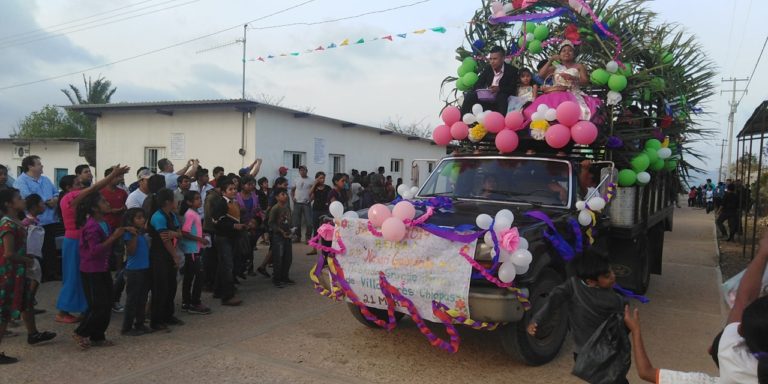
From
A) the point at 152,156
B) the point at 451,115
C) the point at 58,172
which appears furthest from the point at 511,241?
the point at 58,172

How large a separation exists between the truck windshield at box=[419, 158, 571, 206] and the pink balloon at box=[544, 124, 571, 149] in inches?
7.5

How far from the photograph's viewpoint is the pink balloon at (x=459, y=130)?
630 cm

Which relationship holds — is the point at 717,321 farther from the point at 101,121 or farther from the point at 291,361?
the point at 101,121

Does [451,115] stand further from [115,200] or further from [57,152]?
[57,152]

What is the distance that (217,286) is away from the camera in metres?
6.86

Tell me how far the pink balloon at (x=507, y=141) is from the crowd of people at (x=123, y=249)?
10.9ft

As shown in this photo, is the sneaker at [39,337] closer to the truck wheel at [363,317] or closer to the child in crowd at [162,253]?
the child in crowd at [162,253]

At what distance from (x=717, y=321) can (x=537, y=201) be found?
2937 mm

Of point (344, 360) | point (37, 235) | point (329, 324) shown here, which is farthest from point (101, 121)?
point (344, 360)

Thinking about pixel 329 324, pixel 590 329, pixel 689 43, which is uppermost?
pixel 689 43

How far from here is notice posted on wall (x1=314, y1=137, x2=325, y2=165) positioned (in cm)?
1661

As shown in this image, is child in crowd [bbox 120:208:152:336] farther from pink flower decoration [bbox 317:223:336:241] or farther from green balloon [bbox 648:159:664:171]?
green balloon [bbox 648:159:664:171]

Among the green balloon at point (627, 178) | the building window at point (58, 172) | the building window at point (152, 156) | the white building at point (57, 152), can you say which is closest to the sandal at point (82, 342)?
the green balloon at point (627, 178)

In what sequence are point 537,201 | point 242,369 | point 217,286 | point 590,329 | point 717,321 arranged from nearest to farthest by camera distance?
point 590,329 → point 242,369 → point 537,201 → point 717,321 → point 217,286
